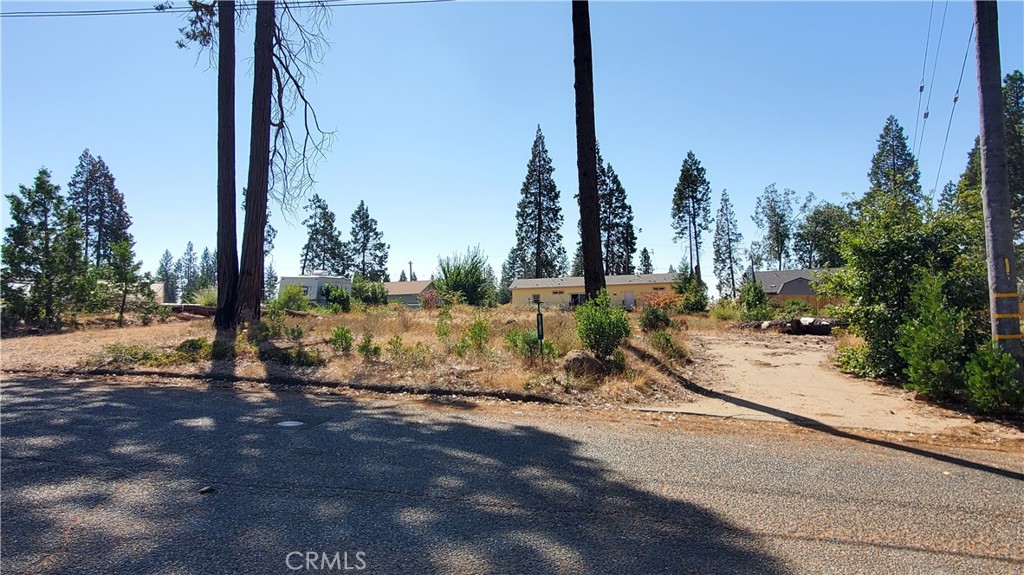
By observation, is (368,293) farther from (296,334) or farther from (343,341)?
(343,341)

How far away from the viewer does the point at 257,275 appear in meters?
12.1

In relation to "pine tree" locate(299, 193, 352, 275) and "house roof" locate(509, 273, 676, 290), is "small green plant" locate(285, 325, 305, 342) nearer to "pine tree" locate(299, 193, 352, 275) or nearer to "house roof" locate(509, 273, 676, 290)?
"house roof" locate(509, 273, 676, 290)

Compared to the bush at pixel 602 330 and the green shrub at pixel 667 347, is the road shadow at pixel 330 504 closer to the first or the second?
the bush at pixel 602 330

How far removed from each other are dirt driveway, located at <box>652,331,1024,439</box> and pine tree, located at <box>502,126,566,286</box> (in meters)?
44.4

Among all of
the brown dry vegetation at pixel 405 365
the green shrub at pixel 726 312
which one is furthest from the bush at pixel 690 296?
the brown dry vegetation at pixel 405 365

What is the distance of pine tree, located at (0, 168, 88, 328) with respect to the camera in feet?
45.5

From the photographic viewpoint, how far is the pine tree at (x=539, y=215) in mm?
54188

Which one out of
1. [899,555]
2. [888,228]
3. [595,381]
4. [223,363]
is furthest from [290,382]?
[888,228]

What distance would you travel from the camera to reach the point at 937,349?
22.4 feet

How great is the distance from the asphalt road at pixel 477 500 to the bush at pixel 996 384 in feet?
5.30

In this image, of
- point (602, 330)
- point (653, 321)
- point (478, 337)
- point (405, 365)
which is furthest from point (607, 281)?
point (405, 365)

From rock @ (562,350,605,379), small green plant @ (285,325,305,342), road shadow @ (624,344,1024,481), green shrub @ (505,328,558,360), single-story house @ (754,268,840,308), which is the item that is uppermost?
single-story house @ (754,268,840,308)

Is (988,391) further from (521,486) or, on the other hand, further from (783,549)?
(521,486)

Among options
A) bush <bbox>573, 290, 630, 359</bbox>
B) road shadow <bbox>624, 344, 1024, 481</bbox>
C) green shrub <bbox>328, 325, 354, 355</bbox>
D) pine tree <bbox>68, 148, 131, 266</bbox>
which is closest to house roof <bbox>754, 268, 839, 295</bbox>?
road shadow <bbox>624, 344, 1024, 481</bbox>
